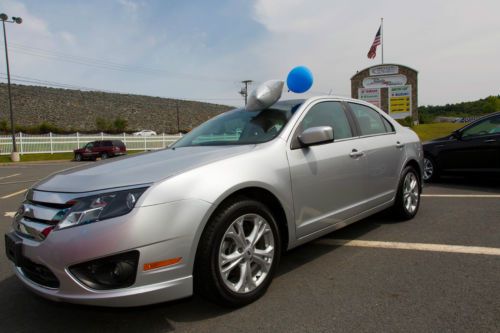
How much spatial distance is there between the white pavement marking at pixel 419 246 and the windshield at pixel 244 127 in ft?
5.00

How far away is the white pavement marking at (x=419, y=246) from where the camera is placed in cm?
368

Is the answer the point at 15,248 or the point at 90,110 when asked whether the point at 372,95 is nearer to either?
the point at 15,248

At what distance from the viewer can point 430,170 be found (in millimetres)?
8320

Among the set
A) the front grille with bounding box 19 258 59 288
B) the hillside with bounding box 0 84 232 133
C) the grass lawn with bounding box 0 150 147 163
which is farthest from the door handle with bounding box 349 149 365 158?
the hillside with bounding box 0 84 232 133

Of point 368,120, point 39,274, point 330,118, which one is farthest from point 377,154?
point 39,274

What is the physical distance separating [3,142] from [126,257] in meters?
33.6

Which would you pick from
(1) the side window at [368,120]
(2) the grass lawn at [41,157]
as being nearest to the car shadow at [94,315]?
(1) the side window at [368,120]

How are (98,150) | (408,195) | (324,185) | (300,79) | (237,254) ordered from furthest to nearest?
(98,150) < (300,79) < (408,195) < (324,185) < (237,254)

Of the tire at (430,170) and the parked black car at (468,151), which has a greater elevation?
the parked black car at (468,151)

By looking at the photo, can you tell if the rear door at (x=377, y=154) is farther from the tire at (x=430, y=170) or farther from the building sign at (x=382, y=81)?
the building sign at (x=382, y=81)

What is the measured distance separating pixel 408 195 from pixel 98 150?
1025 inches

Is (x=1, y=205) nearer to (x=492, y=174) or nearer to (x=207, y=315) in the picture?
(x=207, y=315)

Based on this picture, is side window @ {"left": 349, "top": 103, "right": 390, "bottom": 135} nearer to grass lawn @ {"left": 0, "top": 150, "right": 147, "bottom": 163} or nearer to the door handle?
the door handle

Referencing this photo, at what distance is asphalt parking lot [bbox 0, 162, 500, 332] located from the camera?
2.45 m
